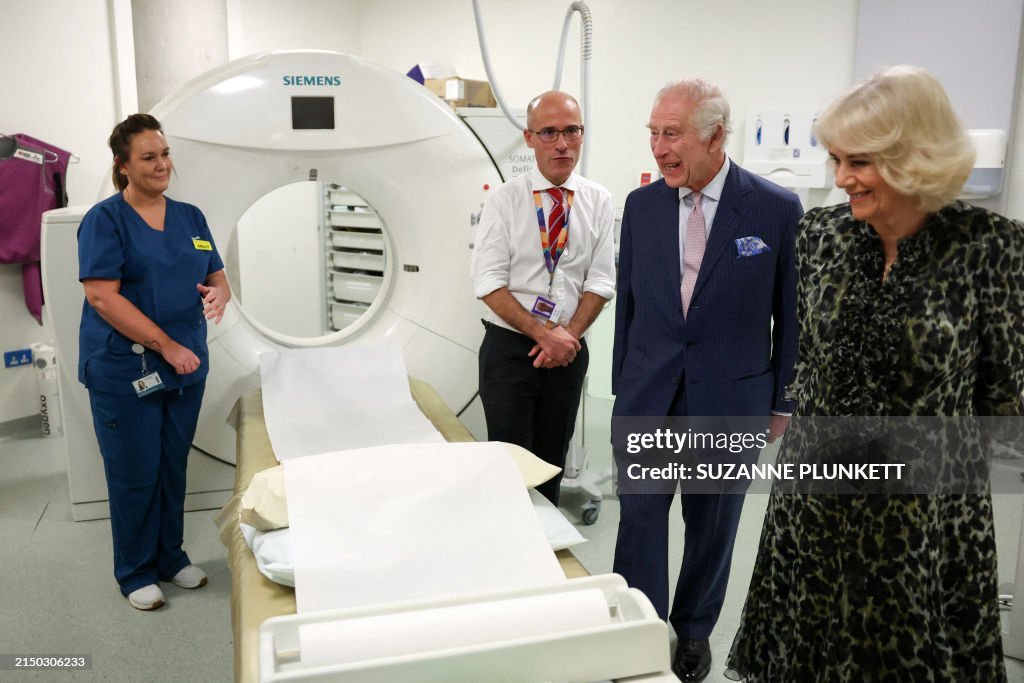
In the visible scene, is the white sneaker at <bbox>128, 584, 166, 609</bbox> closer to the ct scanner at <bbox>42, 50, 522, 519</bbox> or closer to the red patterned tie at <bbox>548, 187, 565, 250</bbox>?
the ct scanner at <bbox>42, 50, 522, 519</bbox>

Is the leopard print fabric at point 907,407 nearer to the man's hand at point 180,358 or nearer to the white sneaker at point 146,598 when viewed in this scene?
the man's hand at point 180,358

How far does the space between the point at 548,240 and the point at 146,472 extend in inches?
47.9

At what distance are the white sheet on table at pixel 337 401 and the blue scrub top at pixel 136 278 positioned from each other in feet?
0.87

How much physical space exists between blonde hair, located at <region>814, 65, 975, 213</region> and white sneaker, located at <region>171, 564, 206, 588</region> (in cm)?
204

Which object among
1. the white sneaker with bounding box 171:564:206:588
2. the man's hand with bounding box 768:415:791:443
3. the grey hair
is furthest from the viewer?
the white sneaker with bounding box 171:564:206:588

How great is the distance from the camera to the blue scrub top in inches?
83.0

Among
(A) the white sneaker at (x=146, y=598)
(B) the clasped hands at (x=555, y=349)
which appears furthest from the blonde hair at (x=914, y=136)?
(A) the white sneaker at (x=146, y=598)

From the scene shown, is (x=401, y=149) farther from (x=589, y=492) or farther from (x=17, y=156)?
(x=17, y=156)

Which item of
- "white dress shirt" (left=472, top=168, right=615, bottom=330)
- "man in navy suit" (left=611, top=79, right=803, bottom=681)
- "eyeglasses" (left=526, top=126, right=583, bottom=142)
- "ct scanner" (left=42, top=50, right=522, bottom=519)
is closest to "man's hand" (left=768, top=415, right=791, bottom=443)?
"man in navy suit" (left=611, top=79, right=803, bottom=681)

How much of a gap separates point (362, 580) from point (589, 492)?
1.65 meters

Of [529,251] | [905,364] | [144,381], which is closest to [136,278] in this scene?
[144,381]

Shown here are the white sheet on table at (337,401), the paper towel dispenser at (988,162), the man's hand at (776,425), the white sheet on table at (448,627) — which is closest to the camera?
the white sheet on table at (448,627)

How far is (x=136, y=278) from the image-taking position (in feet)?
7.13

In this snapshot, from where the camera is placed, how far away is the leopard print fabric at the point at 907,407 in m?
1.22
